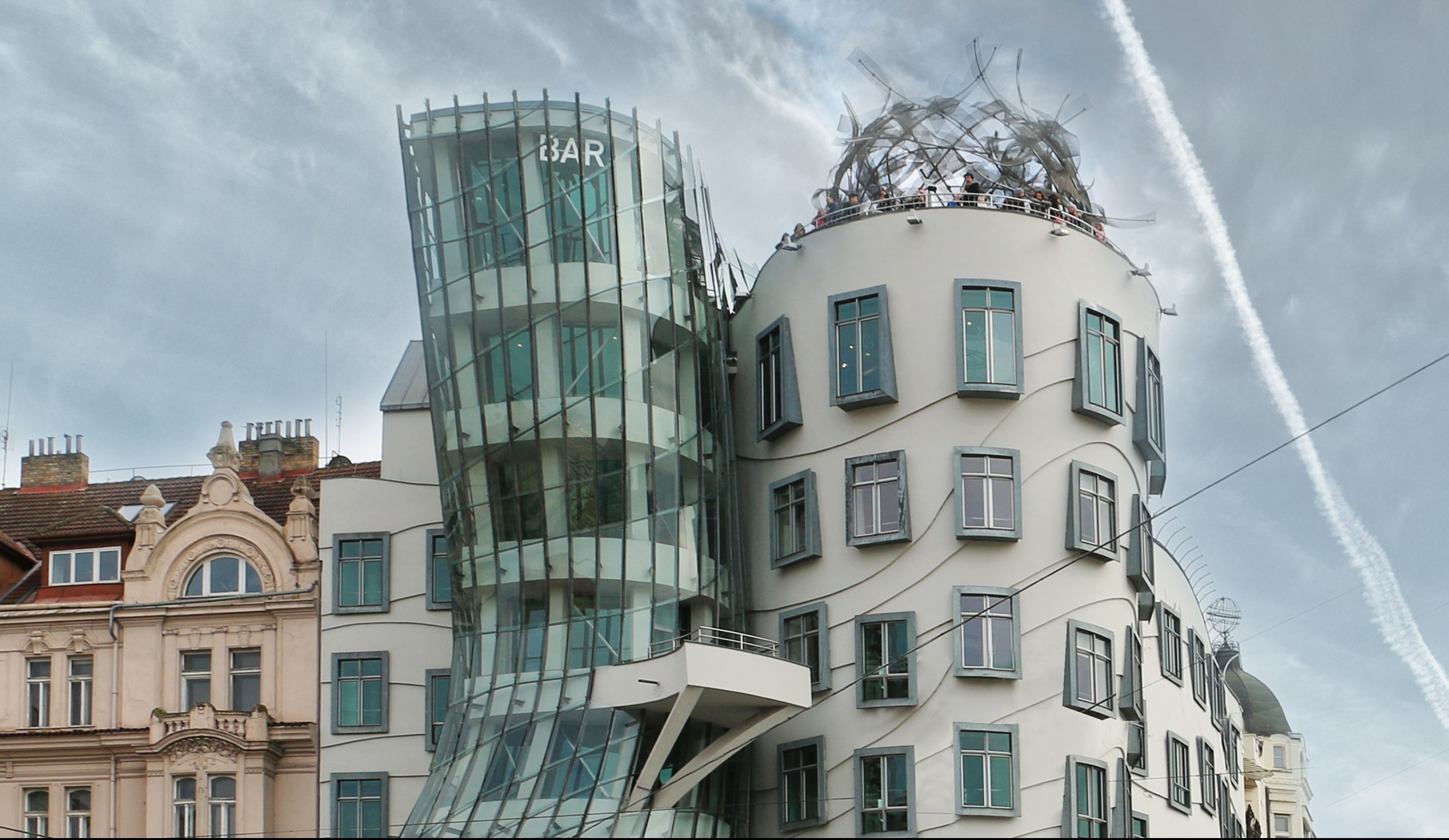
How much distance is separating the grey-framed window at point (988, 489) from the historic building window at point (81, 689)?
1980 centimetres

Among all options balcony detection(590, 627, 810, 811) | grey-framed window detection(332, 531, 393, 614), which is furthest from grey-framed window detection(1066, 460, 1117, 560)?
grey-framed window detection(332, 531, 393, 614)

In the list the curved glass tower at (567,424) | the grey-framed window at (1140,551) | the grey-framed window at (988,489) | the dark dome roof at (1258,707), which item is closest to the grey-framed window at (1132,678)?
the grey-framed window at (1140,551)

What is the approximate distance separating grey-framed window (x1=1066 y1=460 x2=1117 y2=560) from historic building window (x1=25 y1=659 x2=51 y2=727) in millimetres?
22690

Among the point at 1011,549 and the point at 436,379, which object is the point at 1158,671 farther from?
the point at 436,379

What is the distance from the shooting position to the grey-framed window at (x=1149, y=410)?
157 ft

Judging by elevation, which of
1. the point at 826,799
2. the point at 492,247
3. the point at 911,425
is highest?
the point at 492,247

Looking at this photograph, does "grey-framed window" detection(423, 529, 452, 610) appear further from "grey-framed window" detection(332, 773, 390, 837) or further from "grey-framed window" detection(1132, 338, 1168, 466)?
"grey-framed window" detection(1132, 338, 1168, 466)

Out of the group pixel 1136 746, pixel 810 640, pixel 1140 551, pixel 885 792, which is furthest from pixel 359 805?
pixel 1140 551

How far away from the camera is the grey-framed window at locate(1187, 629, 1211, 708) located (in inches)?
2244

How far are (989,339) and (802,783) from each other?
947 centimetres

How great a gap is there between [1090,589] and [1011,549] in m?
1.84

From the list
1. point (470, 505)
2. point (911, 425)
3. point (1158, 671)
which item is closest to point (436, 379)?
point (470, 505)

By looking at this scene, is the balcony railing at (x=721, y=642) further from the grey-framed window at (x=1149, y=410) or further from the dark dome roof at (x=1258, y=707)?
the dark dome roof at (x=1258, y=707)

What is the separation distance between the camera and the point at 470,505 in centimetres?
4644
